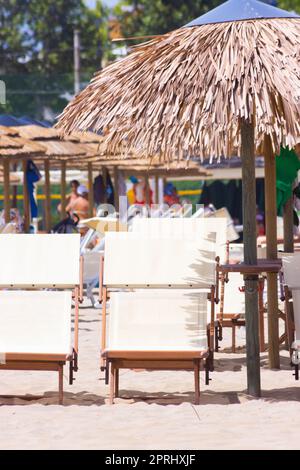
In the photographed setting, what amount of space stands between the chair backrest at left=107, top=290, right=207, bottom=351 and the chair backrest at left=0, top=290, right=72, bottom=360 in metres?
0.29

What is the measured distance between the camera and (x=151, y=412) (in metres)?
7.07

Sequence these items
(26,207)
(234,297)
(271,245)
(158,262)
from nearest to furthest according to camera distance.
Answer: (158,262), (271,245), (234,297), (26,207)

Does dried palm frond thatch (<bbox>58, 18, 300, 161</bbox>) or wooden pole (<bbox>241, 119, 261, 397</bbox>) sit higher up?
dried palm frond thatch (<bbox>58, 18, 300, 161</bbox>)

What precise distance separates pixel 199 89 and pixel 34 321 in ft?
5.68

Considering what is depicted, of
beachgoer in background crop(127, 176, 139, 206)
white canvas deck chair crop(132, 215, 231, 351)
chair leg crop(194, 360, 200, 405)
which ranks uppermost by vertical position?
white canvas deck chair crop(132, 215, 231, 351)

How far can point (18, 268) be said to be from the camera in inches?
314

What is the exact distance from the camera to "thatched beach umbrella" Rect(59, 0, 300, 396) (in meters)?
7.39

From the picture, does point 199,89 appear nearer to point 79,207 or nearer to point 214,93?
point 214,93

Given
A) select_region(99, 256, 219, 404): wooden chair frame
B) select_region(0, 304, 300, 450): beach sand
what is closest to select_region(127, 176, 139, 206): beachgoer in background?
select_region(0, 304, 300, 450): beach sand

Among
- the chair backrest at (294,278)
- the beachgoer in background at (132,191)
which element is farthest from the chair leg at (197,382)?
the beachgoer in background at (132,191)

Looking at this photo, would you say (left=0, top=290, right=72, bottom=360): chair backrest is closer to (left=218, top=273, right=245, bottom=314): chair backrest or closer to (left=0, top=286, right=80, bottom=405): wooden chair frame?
(left=0, top=286, right=80, bottom=405): wooden chair frame

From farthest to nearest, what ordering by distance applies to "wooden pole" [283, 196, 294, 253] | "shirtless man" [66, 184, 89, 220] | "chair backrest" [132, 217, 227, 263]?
"shirtless man" [66, 184, 89, 220], "chair backrest" [132, 217, 227, 263], "wooden pole" [283, 196, 294, 253]

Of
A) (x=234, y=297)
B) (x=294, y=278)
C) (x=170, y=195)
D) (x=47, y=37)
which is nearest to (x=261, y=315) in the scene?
(x=234, y=297)
